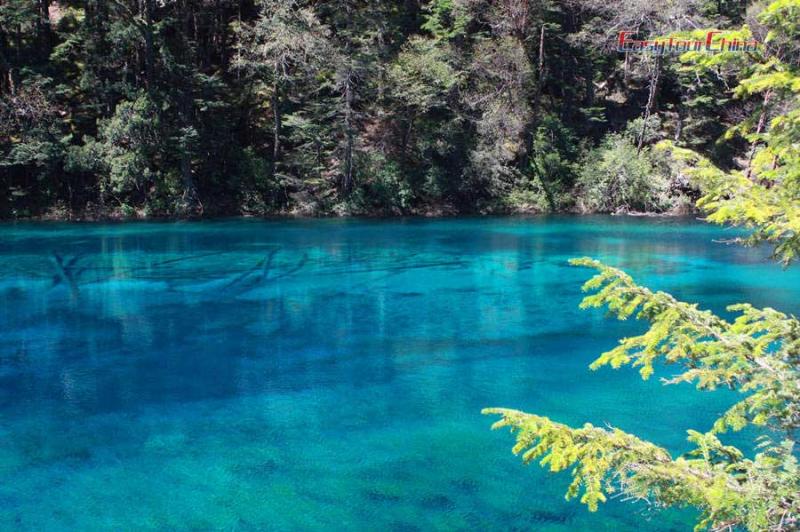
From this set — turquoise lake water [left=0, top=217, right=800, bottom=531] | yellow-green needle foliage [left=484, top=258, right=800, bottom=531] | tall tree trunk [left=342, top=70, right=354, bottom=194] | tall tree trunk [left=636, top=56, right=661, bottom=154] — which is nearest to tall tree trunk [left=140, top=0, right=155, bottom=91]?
tall tree trunk [left=342, top=70, right=354, bottom=194]

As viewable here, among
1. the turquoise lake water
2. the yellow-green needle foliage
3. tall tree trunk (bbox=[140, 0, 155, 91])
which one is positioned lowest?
the turquoise lake water

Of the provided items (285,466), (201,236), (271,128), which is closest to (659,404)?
(285,466)

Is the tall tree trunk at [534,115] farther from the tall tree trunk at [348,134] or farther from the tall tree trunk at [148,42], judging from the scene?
the tall tree trunk at [148,42]

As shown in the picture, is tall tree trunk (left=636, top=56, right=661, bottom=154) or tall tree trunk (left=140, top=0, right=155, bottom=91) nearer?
tall tree trunk (left=140, top=0, right=155, bottom=91)

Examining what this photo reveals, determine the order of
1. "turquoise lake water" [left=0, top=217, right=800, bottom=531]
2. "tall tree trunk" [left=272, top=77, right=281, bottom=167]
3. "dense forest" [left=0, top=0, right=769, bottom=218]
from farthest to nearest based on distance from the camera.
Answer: "tall tree trunk" [left=272, top=77, right=281, bottom=167] → "dense forest" [left=0, top=0, right=769, bottom=218] → "turquoise lake water" [left=0, top=217, right=800, bottom=531]

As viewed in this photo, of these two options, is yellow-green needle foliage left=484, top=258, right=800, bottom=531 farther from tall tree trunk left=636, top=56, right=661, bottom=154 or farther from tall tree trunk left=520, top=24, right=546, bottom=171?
tall tree trunk left=636, top=56, right=661, bottom=154

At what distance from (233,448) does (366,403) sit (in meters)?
2.27

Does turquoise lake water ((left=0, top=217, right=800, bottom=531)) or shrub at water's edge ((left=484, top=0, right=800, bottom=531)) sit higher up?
shrub at water's edge ((left=484, top=0, right=800, bottom=531))

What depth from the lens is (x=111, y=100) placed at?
3173cm

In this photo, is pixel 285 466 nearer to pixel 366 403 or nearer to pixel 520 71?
pixel 366 403

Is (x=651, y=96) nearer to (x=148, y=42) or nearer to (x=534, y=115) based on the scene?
(x=534, y=115)

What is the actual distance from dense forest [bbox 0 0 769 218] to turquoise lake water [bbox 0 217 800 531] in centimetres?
1014

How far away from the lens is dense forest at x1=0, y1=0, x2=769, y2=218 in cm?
3095

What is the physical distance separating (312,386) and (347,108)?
23.8 metres
